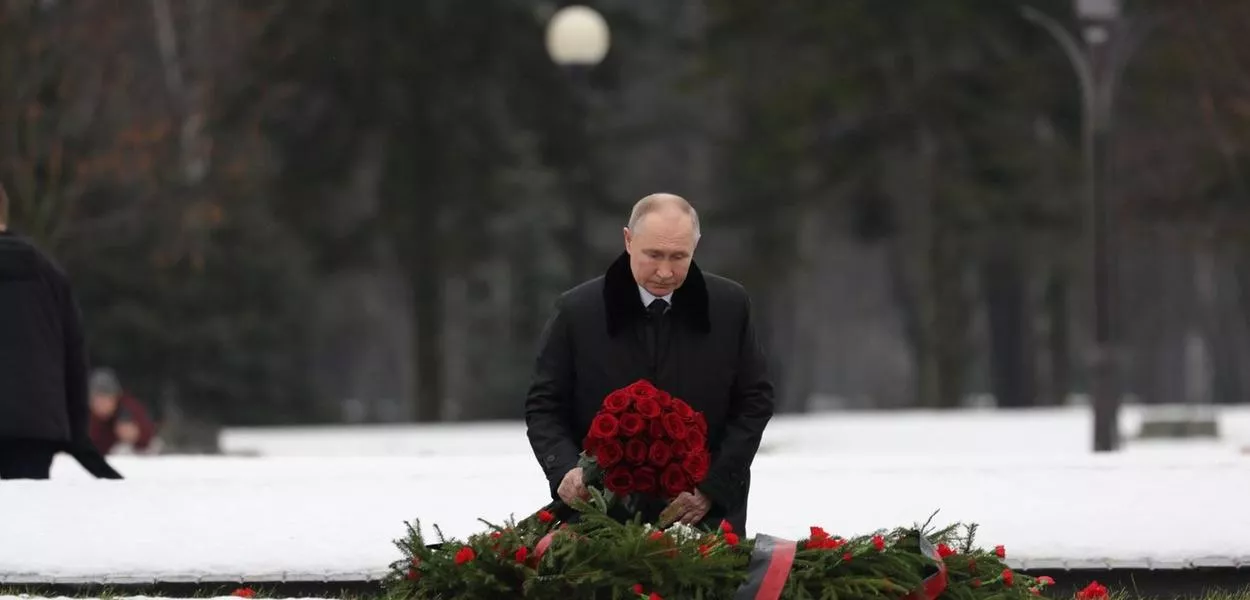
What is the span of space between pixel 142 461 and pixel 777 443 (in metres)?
10.6

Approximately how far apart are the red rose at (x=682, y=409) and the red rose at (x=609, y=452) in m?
0.20

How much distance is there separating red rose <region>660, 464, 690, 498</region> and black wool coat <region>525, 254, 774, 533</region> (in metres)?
0.17

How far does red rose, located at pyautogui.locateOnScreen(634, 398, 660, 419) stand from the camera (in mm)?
7152

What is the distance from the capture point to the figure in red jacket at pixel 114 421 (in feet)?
73.3

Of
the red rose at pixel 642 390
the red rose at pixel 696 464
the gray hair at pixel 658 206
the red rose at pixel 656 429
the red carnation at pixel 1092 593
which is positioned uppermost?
the gray hair at pixel 658 206

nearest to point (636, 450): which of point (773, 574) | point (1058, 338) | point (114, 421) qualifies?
point (773, 574)

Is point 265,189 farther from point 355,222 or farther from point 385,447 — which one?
point 385,447

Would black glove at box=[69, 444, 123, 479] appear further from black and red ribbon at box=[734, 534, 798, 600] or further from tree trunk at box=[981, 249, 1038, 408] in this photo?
tree trunk at box=[981, 249, 1038, 408]

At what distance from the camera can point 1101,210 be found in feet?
68.5

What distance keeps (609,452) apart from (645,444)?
11 cm

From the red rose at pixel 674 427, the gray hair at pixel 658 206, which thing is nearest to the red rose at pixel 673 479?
the red rose at pixel 674 427

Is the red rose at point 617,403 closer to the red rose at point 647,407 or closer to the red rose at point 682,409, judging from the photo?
the red rose at point 647,407

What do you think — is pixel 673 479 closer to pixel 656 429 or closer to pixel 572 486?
pixel 656 429

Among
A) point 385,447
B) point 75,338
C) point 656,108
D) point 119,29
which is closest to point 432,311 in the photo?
point 119,29
